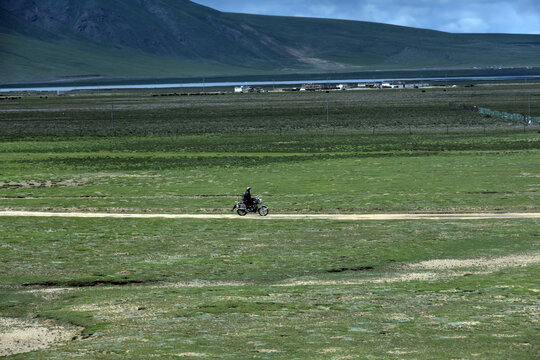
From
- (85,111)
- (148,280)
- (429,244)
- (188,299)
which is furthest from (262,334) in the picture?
(85,111)

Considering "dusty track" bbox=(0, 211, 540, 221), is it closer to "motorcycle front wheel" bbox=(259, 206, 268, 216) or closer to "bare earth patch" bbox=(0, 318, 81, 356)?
"motorcycle front wheel" bbox=(259, 206, 268, 216)

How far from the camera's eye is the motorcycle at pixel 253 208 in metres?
53.4

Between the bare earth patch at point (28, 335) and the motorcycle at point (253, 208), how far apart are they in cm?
2588

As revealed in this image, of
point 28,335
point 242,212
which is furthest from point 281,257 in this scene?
point 28,335

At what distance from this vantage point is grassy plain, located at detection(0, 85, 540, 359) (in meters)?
25.5

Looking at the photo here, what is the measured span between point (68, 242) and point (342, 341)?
23787mm

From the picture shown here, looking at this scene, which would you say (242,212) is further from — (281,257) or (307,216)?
(281,257)

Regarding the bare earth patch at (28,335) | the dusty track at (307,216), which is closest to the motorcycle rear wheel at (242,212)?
the dusty track at (307,216)

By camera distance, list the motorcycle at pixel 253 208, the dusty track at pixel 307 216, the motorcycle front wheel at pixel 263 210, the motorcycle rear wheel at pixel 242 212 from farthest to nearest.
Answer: the motorcycle front wheel at pixel 263 210
the motorcycle rear wheel at pixel 242 212
the motorcycle at pixel 253 208
the dusty track at pixel 307 216

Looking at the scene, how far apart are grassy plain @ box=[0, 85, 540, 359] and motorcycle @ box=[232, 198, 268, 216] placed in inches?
103

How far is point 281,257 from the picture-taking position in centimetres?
3988

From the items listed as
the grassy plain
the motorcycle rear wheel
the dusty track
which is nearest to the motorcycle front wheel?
the dusty track

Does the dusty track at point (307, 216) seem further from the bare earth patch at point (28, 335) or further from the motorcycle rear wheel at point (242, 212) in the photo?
the bare earth patch at point (28, 335)

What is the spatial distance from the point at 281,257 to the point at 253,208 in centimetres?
1391
